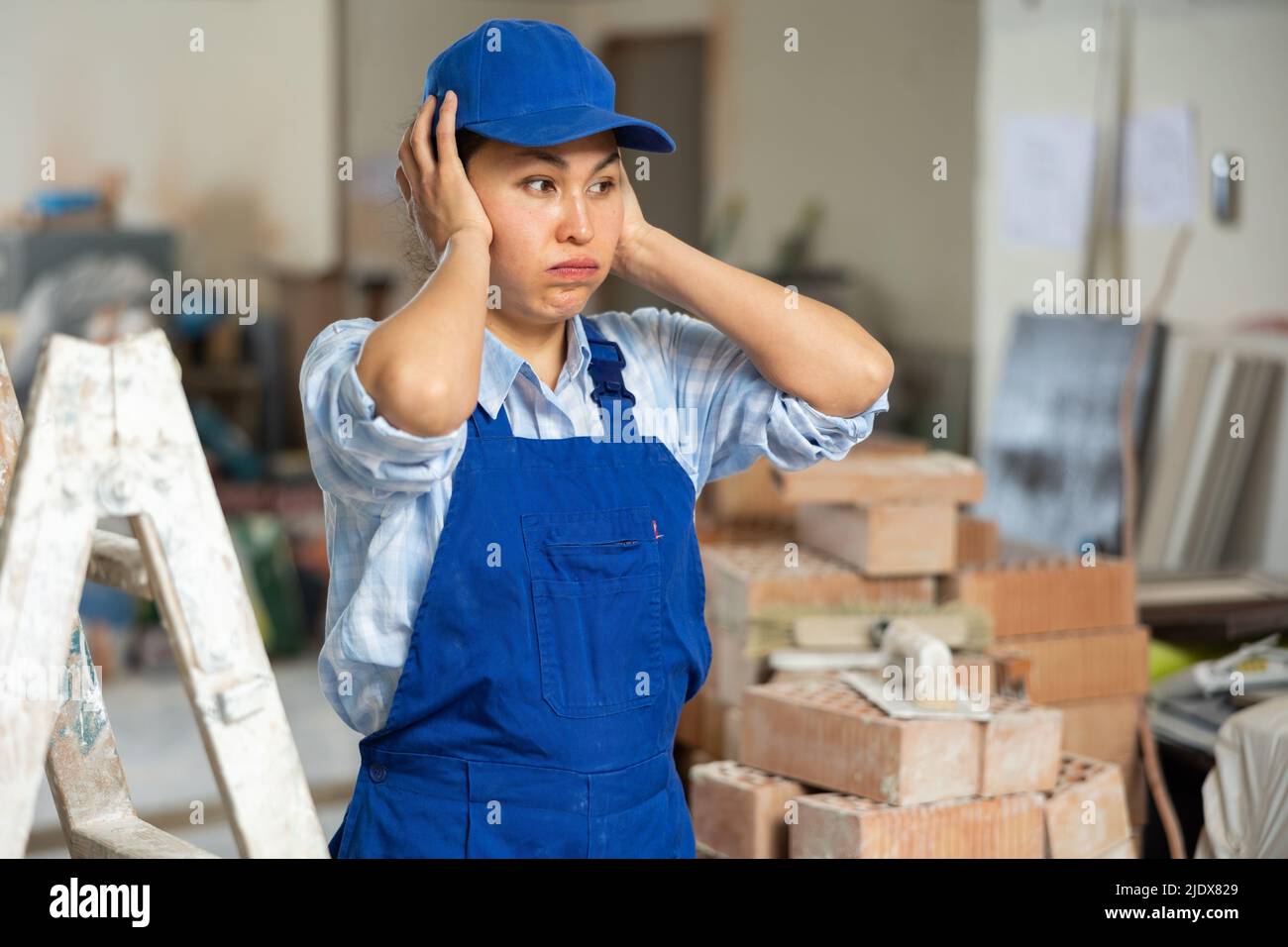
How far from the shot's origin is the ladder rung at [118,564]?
1.56 meters

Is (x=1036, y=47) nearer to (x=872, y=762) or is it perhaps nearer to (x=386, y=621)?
(x=872, y=762)

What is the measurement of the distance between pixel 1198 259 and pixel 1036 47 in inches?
44.8

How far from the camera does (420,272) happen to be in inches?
76.4

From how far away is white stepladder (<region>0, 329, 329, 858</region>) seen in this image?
4.12 feet

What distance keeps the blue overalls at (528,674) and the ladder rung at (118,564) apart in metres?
0.30

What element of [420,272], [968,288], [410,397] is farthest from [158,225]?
[410,397]

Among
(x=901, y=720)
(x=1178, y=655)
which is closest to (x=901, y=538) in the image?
(x=901, y=720)

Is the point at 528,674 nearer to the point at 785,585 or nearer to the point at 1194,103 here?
the point at 785,585

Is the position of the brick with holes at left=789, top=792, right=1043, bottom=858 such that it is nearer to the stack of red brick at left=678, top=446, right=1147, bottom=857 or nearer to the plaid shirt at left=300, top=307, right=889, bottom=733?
the stack of red brick at left=678, top=446, right=1147, bottom=857

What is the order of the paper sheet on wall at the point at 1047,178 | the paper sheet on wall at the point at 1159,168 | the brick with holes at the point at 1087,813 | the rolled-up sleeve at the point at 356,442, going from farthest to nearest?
the paper sheet on wall at the point at 1047,178, the paper sheet on wall at the point at 1159,168, the brick with holes at the point at 1087,813, the rolled-up sleeve at the point at 356,442

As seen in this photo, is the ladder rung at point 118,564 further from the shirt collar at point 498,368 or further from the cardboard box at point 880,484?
the cardboard box at point 880,484

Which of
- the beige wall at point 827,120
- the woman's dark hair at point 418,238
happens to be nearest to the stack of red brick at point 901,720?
the woman's dark hair at point 418,238

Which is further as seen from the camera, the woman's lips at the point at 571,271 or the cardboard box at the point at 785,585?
the cardboard box at the point at 785,585

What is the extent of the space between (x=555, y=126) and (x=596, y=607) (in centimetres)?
54
